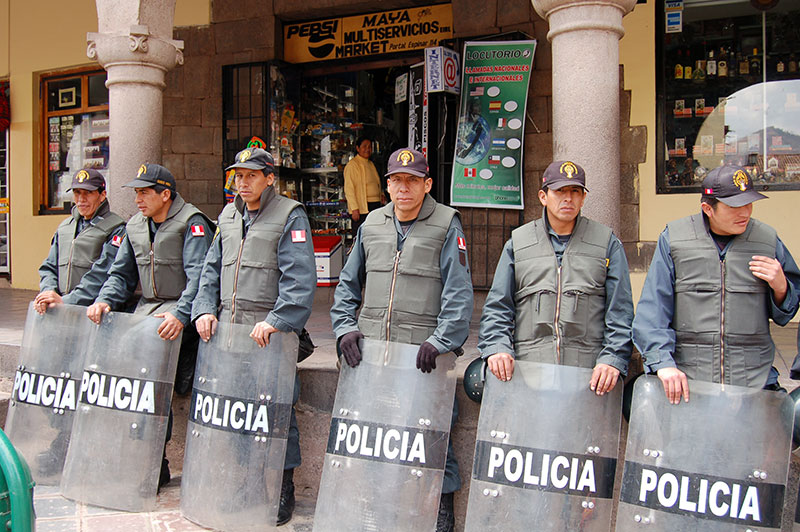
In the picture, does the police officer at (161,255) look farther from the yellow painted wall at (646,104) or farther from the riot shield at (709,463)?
the yellow painted wall at (646,104)

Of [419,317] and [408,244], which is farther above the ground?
[408,244]

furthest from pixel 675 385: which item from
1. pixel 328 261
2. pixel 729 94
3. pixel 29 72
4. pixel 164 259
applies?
pixel 29 72

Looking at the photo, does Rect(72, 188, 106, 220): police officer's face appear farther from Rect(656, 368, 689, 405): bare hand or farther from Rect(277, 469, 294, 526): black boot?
Rect(656, 368, 689, 405): bare hand

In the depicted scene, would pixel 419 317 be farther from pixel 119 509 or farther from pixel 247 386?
pixel 119 509

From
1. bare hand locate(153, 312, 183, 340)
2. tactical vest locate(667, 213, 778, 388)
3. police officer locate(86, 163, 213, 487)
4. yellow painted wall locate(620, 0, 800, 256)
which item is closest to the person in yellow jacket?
yellow painted wall locate(620, 0, 800, 256)

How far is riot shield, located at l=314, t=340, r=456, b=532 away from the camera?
3520mm

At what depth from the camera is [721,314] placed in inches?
128

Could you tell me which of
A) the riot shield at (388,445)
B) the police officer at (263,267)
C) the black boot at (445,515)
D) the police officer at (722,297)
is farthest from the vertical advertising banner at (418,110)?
the police officer at (722,297)

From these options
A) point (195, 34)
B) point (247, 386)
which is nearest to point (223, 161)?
point (195, 34)

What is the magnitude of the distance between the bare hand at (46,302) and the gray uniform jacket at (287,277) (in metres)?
1.22

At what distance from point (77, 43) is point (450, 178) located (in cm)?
562

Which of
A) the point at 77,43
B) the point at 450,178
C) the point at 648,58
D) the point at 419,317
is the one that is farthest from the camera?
the point at 77,43

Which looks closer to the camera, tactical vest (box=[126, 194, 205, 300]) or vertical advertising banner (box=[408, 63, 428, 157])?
tactical vest (box=[126, 194, 205, 300])

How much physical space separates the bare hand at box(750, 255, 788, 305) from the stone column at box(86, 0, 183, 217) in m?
4.70
